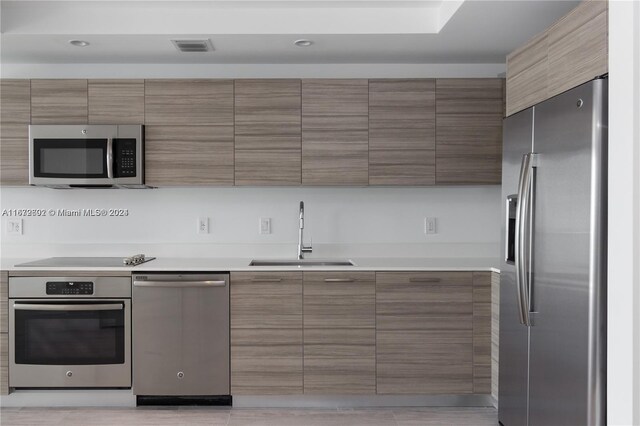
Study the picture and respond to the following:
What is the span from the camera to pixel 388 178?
352 centimetres

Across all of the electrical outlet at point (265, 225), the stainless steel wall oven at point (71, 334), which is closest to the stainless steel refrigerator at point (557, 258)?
the electrical outlet at point (265, 225)

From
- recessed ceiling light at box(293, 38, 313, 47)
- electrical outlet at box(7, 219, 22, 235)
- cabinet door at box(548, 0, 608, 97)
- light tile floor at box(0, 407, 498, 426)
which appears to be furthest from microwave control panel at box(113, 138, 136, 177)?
cabinet door at box(548, 0, 608, 97)

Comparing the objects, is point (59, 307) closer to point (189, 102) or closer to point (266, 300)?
point (266, 300)

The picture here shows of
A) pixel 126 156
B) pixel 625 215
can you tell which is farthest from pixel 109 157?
pixel 625 215

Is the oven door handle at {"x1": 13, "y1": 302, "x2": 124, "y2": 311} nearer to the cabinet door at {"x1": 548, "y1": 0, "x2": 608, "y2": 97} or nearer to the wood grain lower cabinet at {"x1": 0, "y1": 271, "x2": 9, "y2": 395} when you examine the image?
the wood grain lower cabinet at {"x1": 0, "y1": 271, "x2": 9, "y2": 395}

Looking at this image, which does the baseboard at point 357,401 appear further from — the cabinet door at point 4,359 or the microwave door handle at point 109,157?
the microwave door handle at point 109,157

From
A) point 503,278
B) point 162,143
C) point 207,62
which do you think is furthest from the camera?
point 207,62

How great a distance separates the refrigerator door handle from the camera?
7.76 feet

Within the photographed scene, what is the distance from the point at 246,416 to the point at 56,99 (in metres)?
2.31

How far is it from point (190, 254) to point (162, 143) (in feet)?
2.67

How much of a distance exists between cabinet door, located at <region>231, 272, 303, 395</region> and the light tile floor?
161mm

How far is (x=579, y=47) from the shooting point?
2113 mm

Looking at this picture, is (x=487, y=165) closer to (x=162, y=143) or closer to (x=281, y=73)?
(x=281, y=73)

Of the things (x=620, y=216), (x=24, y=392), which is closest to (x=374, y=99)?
(x=24, y=392)
